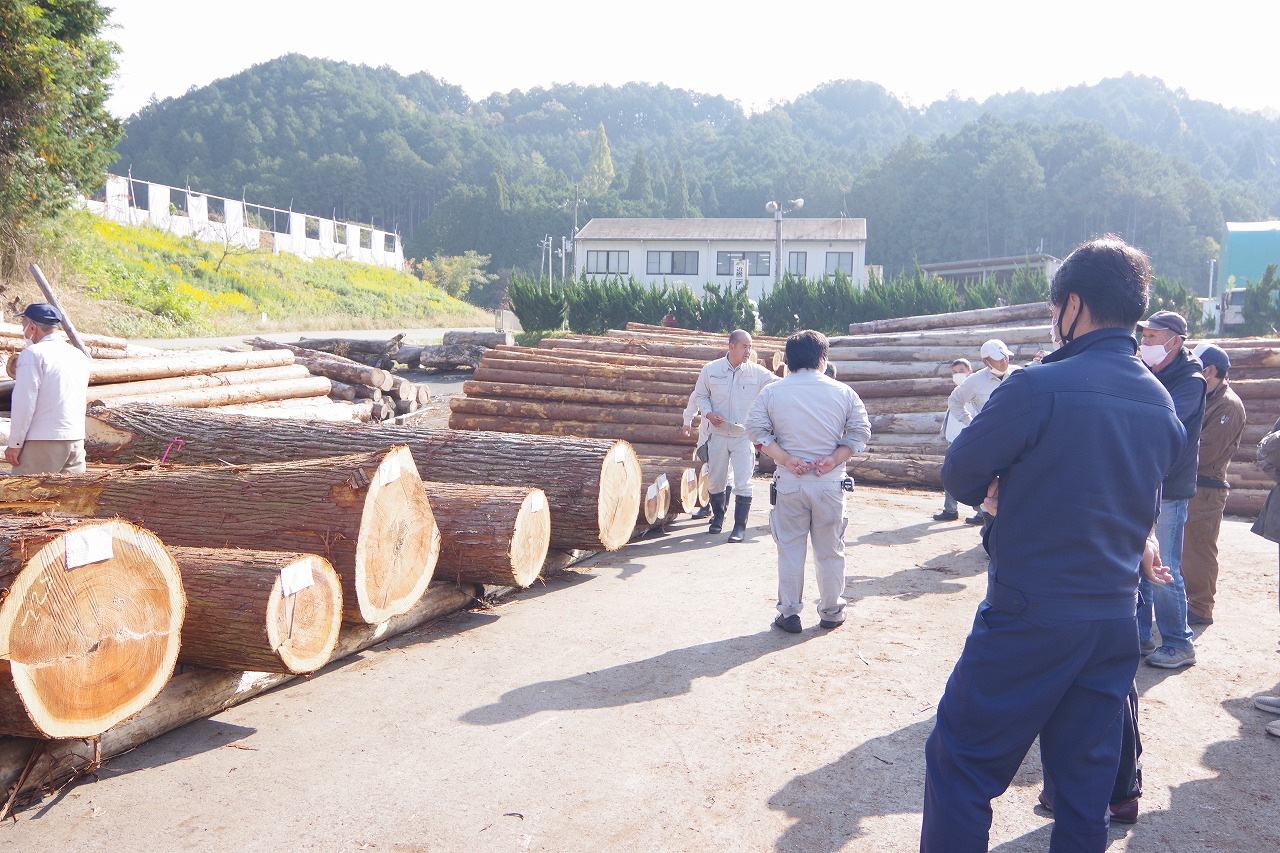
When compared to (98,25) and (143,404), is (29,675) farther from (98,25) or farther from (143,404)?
Result: (98,25)

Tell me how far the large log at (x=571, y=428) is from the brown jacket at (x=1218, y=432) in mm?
6206

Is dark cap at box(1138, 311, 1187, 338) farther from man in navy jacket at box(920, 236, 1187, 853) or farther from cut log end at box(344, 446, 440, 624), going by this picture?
cut log end at box(344, 446, 440, 624)

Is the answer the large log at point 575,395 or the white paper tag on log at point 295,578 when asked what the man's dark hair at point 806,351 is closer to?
the white paper tag on log at point 295,578

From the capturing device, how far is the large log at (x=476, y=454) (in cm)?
754

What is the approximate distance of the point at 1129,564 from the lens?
303cm

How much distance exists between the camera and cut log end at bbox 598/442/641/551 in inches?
300

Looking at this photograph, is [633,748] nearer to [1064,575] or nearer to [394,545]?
[394,545]

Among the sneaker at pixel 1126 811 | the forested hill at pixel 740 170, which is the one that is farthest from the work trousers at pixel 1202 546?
the forested hill at pixel 740 170

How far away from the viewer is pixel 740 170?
117m

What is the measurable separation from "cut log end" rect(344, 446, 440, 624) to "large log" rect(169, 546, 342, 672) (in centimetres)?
47

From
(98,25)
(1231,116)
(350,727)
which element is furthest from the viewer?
(1231,116)

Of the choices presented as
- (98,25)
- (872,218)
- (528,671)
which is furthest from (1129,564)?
(872,218)

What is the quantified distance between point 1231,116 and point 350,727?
641 feet

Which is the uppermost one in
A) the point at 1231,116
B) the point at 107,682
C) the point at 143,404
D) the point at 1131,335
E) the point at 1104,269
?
the point at 1231,116
